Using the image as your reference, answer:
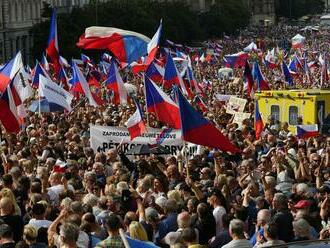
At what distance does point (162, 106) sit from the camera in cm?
1905

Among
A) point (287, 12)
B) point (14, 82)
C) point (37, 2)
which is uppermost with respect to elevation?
point (14, 82)

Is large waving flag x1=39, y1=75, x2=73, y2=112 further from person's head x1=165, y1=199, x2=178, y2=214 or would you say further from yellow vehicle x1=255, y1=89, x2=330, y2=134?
person's head x1=165, y1=199, x2=178, y2=214

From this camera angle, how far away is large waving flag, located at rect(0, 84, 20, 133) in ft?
64.1

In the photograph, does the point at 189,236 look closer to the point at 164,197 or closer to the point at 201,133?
the point at 164,197

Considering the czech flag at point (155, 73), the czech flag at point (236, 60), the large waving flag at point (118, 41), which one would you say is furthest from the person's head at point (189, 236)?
the czech flag at point (236, 60)

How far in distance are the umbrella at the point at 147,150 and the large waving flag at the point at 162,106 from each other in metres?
0.66

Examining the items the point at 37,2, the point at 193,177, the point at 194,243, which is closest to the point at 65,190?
the point at 193,177

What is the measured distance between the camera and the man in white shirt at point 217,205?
12.0 meters

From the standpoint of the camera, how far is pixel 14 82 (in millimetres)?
22438

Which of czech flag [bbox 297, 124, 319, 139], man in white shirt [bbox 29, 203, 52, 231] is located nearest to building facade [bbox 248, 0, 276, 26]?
czech flag [bbox 297, 124, 319, 139]

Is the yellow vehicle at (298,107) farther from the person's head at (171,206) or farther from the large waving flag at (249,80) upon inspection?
the person's head at (171,206)

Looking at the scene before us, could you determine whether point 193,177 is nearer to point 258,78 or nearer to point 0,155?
point 0,155

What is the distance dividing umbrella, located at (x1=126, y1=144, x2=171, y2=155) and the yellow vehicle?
6964 millimetres

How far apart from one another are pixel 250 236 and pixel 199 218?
67 cm
